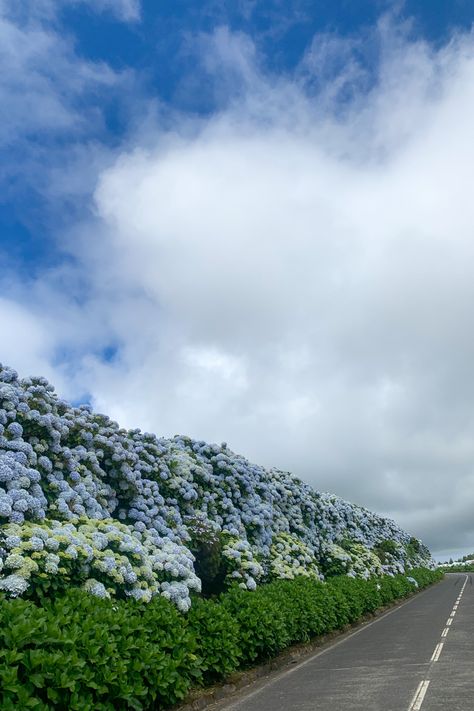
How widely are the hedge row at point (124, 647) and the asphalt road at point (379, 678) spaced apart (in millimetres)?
748

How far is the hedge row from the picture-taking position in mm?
5988

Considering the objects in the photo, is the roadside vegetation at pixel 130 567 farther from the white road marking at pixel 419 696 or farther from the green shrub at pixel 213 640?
the white road marking at pixel 419 696

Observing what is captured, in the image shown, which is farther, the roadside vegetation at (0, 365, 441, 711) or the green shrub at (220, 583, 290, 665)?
the green shrub at (220, 583, 290, 665)

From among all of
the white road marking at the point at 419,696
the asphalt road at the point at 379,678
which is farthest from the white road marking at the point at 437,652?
the white road marking at the point at 419,696

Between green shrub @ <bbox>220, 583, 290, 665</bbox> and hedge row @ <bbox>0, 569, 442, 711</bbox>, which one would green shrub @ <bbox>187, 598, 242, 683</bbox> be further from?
green shrub @ <bbox>220, 583, 290, 665</bbox>

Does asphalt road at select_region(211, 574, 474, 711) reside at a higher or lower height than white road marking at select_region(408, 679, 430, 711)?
higher

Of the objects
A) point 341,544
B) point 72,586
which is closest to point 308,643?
point 72,586

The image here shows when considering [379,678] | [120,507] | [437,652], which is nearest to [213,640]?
[379,678]

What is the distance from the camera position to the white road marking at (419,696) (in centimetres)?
810

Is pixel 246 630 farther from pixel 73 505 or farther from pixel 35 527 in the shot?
pixel 35 527

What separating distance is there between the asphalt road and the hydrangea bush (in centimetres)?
210

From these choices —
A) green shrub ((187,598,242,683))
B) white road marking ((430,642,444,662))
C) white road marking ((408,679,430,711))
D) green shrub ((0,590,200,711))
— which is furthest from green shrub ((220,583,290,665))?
white road marking ((408,679,430,711))

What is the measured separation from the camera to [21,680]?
5.89 meters

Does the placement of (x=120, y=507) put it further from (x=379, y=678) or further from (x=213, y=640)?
(x=379, y=678)
